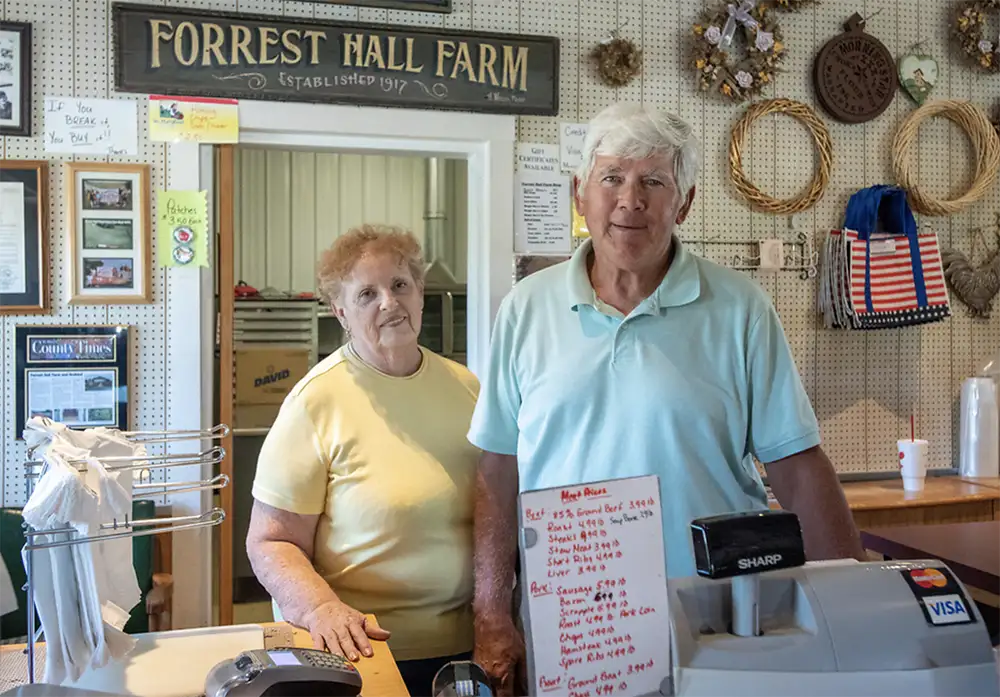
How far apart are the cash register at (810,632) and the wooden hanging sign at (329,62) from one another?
2.22 m

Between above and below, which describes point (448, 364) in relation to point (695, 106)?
below

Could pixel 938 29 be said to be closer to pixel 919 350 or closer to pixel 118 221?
pixel 919 350

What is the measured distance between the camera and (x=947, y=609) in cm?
85

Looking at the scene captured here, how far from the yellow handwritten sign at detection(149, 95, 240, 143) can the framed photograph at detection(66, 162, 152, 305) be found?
0.13 metres

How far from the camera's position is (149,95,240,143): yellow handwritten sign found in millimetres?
2604

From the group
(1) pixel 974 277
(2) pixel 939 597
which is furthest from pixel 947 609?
(1) pixel 974 277

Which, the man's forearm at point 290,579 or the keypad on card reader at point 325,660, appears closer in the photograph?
the keypad on card reader at point 325,660

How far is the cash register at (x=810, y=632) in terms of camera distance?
0.81 m

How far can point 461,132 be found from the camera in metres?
2.84

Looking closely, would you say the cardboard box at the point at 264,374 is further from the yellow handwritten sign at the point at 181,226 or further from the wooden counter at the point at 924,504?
the wooden counter at the point at 924,504

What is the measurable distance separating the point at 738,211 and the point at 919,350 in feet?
2.93

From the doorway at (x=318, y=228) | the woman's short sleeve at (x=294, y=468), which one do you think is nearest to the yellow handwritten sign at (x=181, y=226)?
the woman's short sleeve at (x=294, y=468)

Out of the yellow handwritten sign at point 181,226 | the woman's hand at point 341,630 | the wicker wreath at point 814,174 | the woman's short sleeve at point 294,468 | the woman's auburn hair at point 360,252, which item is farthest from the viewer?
the wicker wreath at point 814,174

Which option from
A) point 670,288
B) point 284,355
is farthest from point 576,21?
point 284,355
